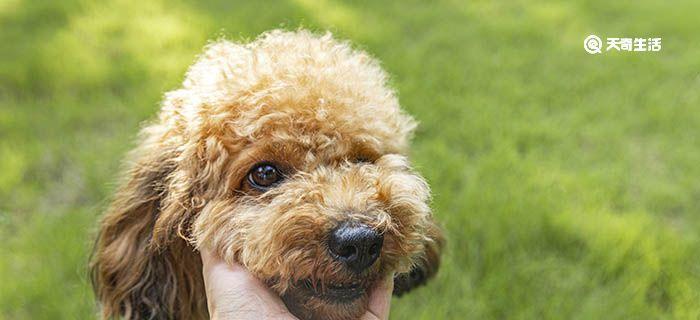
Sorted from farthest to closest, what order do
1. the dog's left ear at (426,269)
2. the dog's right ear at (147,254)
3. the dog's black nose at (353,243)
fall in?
the dog's left ear at (426,269) < the dog's right ear at (147,254) < the dog's black nose at (353,243)

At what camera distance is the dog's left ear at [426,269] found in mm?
2246

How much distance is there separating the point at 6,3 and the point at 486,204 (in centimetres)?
399

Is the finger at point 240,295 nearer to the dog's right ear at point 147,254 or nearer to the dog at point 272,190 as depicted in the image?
the dog at point 272,190

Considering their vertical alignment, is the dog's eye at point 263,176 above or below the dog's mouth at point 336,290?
above

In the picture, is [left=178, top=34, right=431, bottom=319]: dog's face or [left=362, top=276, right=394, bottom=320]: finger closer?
[left=178, top=34, right=431, bottom=319]: dog's face

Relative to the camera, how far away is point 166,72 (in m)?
3.90


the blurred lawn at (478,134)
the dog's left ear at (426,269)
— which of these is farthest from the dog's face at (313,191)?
the blurred lawn at (478,134)

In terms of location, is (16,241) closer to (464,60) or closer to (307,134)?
(307,134)

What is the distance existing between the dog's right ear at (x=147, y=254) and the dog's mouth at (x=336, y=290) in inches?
20.5

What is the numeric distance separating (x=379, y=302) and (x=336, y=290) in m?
0.19

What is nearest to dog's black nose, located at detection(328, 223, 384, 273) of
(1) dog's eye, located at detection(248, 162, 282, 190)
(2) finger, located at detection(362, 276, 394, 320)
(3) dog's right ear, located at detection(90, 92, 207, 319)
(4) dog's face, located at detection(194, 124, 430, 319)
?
(4) dog's face, located at detection(194, 124, 430, 319)

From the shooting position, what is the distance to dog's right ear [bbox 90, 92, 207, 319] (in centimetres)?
192

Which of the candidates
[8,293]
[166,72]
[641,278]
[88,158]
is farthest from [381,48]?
[8,293]

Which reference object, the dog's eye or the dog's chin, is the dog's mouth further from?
the dog's eye
